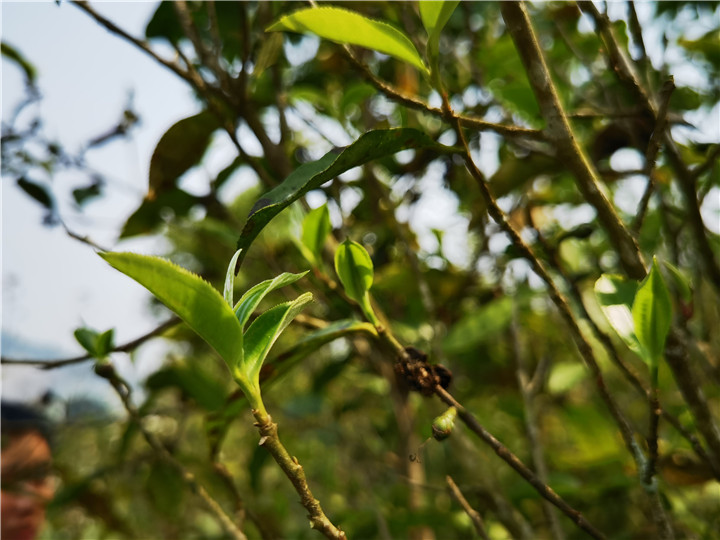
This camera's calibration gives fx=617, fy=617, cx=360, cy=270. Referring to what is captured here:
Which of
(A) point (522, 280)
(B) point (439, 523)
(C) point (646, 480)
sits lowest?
(C) point (646, 480)

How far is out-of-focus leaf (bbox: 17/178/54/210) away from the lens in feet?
3.13

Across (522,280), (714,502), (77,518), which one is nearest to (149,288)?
(522,280)

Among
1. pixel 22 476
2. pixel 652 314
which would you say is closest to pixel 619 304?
pixel 652 314

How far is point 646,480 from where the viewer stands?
428mm

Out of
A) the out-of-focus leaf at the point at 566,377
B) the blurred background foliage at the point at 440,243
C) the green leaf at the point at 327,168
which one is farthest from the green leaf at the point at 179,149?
the out-of-focus leaf at the point at 566,377

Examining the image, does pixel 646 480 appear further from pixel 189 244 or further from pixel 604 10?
pixel 189 244

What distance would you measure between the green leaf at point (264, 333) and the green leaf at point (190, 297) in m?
0.01

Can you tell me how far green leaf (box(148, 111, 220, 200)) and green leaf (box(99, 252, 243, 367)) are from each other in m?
0.47

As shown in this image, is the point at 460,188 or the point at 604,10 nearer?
the point at 604,10

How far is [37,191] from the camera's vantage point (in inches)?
38.1

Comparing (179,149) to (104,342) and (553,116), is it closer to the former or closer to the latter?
(104,342)

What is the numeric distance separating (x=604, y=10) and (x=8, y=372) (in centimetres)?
108

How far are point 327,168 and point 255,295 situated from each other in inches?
3.7

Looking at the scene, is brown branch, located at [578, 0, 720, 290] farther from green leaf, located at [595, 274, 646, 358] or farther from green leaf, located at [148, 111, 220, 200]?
green leaf, located at [148, 111, 220, 200]
